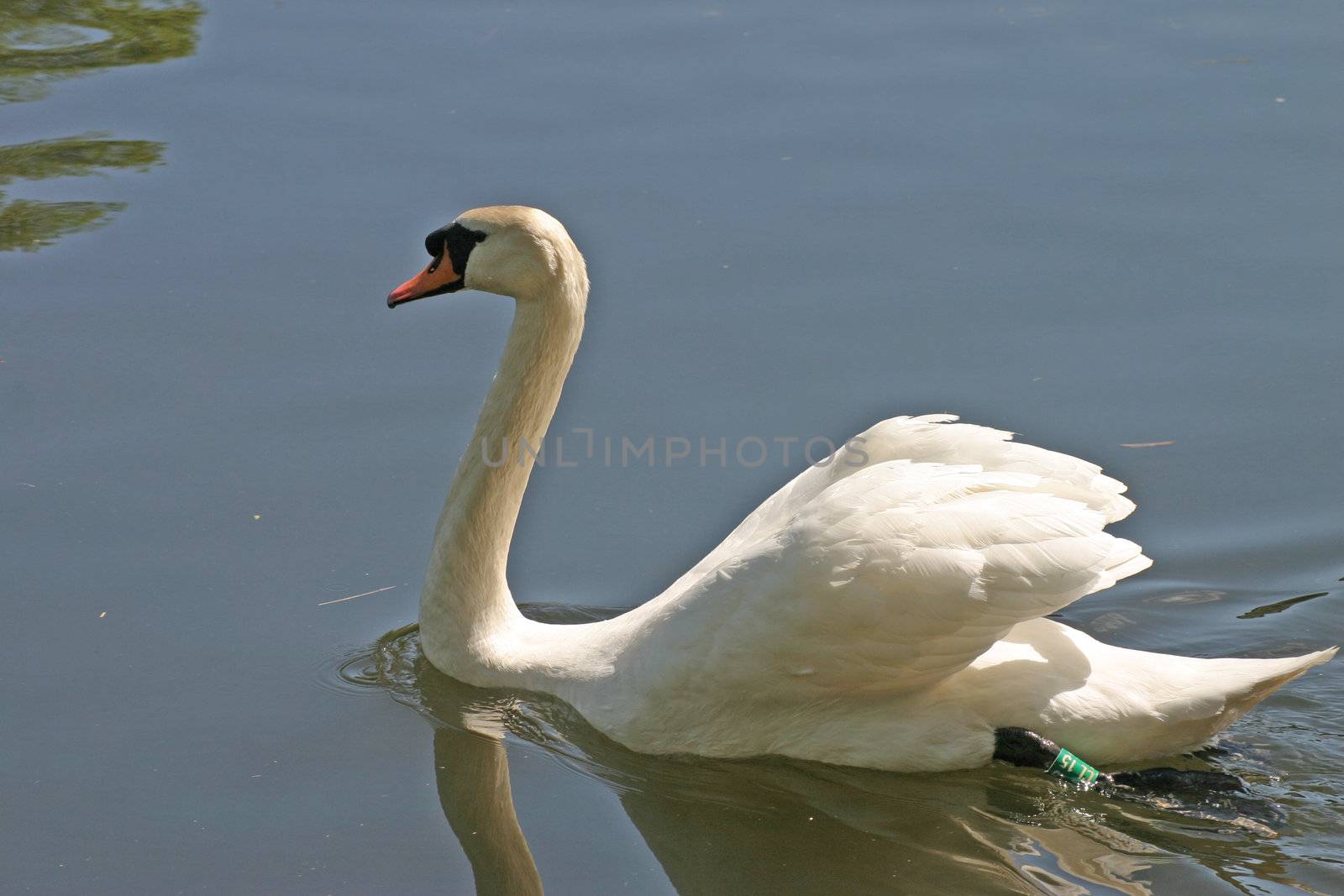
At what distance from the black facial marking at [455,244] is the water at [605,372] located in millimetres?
1361

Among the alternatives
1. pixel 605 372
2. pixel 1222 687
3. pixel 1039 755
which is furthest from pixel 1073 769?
pixel 605 372

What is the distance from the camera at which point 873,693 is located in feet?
20.1

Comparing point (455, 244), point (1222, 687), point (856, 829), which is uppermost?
point (455, 244)

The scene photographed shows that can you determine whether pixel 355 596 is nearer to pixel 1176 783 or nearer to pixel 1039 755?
pixel 1039 755

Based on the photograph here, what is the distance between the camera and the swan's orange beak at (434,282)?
684 centimetres

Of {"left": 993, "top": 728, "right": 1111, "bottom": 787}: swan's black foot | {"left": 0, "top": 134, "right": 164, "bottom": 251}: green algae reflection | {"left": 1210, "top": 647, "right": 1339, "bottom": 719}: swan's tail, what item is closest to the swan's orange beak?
{"left": 993, "top": 728, "right": 1111, "bottom": 787}: swan's black foot

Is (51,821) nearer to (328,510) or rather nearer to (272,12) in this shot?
(328,510)

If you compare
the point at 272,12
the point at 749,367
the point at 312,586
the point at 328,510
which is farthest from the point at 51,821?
the point at 272,12

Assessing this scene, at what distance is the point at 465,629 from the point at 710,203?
4.00 m

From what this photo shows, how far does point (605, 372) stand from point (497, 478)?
5.79ft

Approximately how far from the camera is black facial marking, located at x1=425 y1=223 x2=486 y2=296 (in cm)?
673

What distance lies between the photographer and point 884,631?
5.77 m

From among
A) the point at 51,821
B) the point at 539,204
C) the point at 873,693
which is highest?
the point at 539,204

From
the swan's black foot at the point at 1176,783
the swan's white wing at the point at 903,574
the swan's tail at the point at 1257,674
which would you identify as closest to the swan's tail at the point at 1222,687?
the swan's tail at the point at 1257,674
